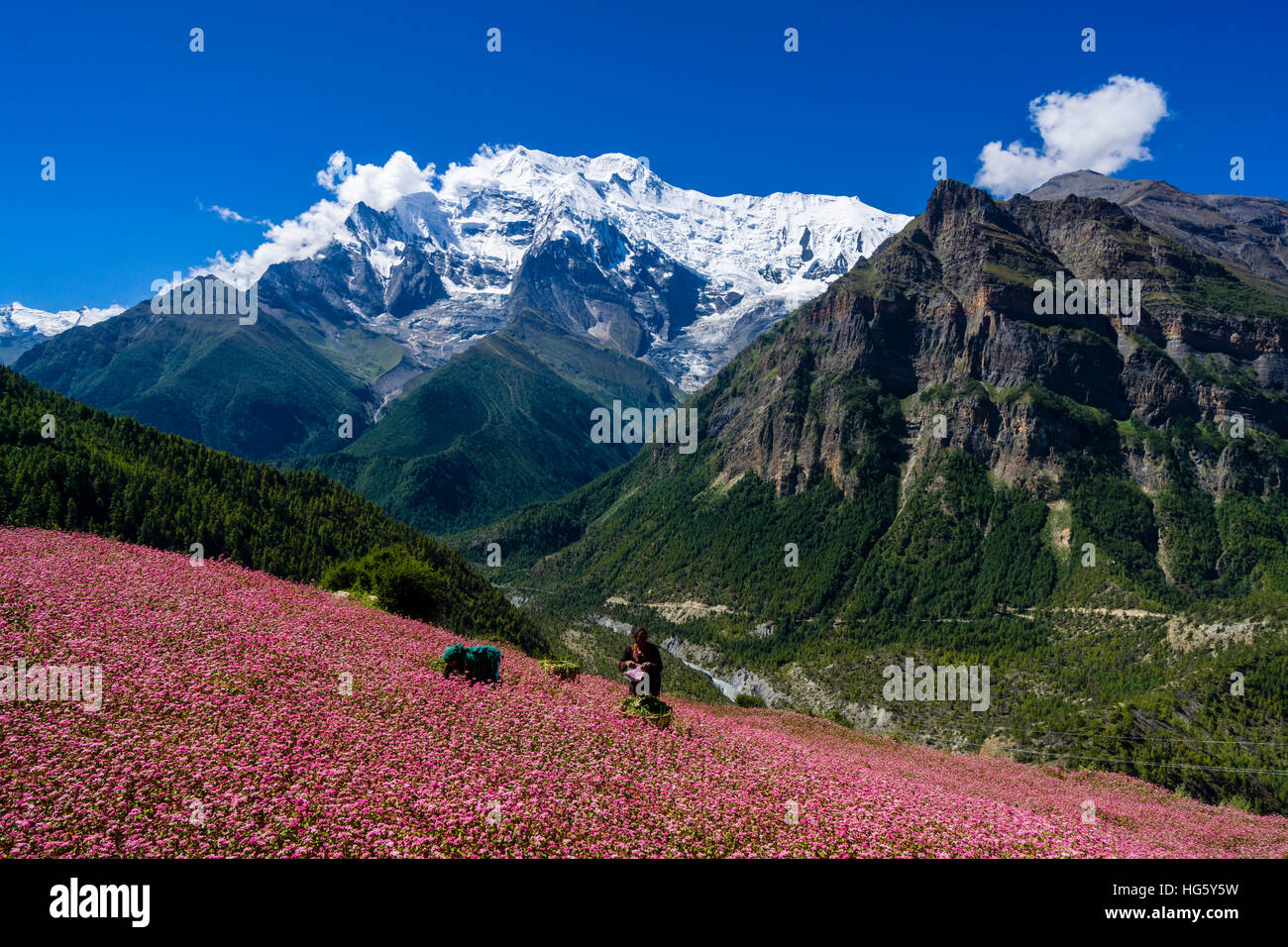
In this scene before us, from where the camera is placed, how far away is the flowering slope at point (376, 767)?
14.9 meters

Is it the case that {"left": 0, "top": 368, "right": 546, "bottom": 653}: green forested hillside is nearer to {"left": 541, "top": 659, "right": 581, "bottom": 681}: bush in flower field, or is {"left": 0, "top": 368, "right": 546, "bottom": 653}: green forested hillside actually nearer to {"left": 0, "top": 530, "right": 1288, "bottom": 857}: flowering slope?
{"left": 541, "top": 659, "right": 581, "bottom": 681}: bush in flower field

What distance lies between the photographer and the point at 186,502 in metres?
57.4

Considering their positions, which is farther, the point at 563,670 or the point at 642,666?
the point at 563,670

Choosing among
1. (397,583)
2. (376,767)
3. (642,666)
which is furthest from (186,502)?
(376,767)

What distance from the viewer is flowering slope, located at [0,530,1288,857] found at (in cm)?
1485

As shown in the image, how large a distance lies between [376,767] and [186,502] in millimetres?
49974

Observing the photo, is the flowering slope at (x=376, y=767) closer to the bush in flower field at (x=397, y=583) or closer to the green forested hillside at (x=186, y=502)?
the bush in flower field at (x=397, y=583)

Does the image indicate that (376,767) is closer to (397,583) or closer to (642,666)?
(642,666)

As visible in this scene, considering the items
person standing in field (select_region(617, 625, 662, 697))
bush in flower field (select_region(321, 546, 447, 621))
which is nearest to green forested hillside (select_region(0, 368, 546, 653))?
bush in flower field (select_region(321, 546, 447, 621))

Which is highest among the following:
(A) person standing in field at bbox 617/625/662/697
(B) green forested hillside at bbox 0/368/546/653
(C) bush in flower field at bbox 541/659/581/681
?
(B) green forested hillside at bbox 0/368/546/653

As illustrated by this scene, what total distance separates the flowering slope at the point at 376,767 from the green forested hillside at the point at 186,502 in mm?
19570

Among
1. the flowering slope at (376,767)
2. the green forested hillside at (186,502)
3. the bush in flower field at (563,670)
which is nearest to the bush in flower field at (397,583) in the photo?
the green forested hillside at (186,502)

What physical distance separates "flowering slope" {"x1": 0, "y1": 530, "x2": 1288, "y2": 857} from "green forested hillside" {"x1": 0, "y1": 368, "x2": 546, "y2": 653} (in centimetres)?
1957
